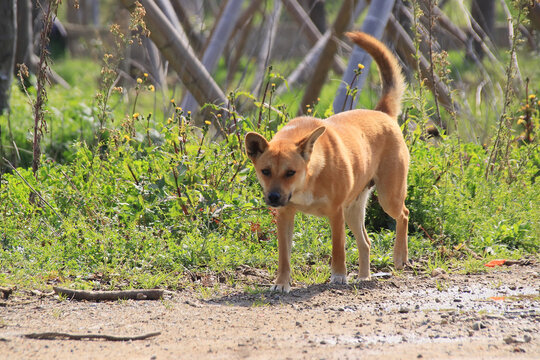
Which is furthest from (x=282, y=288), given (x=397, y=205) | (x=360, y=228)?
(x=397, y=205)

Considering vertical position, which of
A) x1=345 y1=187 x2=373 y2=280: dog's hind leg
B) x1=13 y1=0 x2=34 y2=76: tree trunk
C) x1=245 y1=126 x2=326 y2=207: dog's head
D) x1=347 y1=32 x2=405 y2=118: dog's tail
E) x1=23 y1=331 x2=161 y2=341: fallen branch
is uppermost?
x1=13 y1=0 x2=34 y2=76: tree trunk

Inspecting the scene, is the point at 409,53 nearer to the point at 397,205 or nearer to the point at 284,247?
the point at 397,205

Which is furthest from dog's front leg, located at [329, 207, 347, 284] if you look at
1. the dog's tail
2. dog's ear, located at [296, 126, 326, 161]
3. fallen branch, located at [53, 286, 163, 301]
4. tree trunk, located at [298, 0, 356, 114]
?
tree trunk, located at [298, 0, 356, 114]

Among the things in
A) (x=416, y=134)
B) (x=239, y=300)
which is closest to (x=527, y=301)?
(x=239, y=300)

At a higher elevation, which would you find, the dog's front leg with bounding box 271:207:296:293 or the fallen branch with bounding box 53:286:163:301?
the dog's front leg with bounding box 271:207:296:293

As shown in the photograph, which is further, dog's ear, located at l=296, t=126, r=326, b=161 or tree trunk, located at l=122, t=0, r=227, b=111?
tree trunk, located at l=122, t=0, r=227, b=111

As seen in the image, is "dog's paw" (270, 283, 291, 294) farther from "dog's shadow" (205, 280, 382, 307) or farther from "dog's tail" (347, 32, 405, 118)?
"dog's tail" (347, 32, 405, 118)

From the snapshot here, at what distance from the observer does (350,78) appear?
A: 24.7 ft

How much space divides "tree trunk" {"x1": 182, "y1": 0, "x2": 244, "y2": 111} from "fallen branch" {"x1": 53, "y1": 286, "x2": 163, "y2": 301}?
12.4 ft

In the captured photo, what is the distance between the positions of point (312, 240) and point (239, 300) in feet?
4.13

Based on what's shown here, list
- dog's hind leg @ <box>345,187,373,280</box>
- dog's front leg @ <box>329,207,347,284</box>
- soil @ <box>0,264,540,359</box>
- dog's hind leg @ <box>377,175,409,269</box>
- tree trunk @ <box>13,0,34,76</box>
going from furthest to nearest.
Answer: tree trunk @ <box>13,0,34,76</box> → dog's hind leg @ <box>377,175,409,269</box> → dog's hind leg @ <box>345,187,373,280</box> → dog's front leg @ <box>329,207,347,284</box> → soil @ <box>0,264,540,359</box>

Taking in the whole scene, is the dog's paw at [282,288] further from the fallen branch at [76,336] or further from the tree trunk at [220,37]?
the tree trunk at [220,37]

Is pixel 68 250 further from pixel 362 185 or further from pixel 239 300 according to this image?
pixel 362 185

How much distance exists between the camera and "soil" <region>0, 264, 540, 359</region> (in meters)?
3.42
